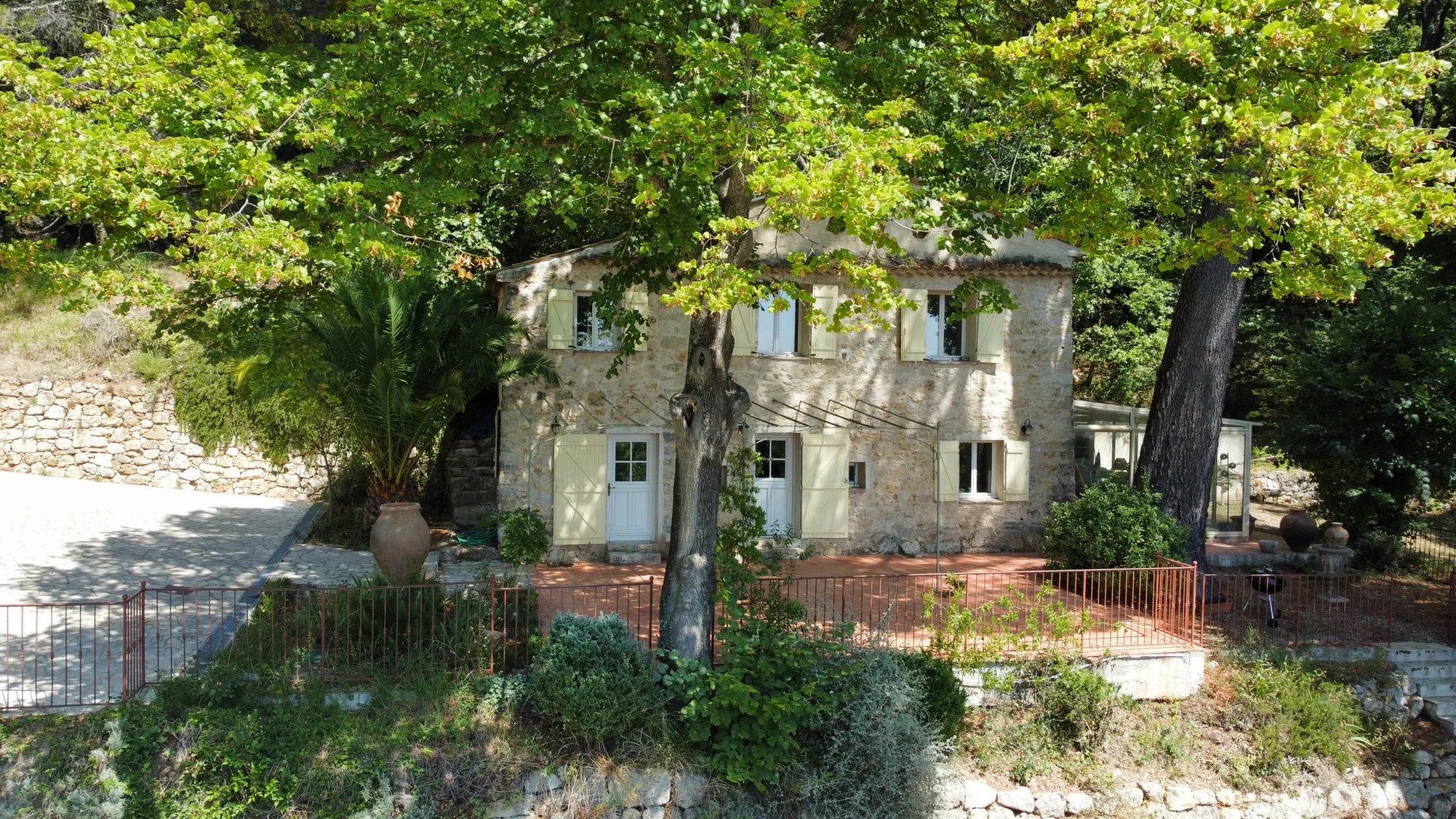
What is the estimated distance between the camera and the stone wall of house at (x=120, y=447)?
1875cm

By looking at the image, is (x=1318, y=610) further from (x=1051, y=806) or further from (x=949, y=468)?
(x=1051, y=806)

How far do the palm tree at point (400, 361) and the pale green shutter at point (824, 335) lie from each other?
12.5ft

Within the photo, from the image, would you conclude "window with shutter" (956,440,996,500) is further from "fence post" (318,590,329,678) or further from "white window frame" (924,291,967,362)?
"fence post" (318,590,329,678)

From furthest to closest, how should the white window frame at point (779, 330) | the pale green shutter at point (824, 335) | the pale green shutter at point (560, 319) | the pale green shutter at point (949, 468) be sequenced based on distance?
the pale green shutter at point (949, 468)
the white window frame at point (779, 330)
the pale green shutter at point (824, 335)
the pale green shutter at point (560, 319)

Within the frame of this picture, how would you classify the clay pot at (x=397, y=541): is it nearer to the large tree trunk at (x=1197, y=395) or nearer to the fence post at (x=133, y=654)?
the fence post at (x=133, y=654)

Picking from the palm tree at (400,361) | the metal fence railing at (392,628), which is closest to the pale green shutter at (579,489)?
the palm tree at (400,361)

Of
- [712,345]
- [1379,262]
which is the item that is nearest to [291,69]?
[712,345]

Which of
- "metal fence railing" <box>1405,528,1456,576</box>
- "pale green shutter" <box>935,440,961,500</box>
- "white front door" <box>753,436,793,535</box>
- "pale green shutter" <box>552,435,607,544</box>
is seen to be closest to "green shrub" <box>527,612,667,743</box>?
"pale green shutter" <box>552,435,607,544</box>

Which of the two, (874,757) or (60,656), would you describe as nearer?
(874,757)

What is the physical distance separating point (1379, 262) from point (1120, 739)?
4.92 meters

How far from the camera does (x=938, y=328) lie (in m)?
15.3

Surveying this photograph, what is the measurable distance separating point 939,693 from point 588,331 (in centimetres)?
746

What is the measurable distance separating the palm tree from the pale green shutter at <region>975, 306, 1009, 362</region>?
6.42m

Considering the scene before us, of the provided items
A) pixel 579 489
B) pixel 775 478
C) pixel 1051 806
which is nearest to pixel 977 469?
pixel 775 478
